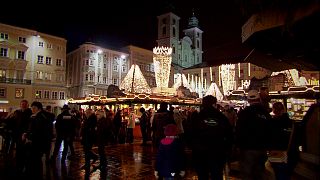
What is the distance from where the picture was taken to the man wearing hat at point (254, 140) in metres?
4.44

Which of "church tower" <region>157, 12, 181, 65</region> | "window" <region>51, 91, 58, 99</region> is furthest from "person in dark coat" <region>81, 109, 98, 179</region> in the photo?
"church tower" <region>157, 12, 181, 65</region>

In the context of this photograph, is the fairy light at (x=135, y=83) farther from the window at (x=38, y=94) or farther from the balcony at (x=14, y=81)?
the window at (x=38, y=94)

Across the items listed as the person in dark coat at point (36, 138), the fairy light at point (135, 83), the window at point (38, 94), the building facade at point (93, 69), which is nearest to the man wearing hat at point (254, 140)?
the person in dark coat at point (36, 138)

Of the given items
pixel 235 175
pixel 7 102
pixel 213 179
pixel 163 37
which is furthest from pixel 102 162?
pixel 163 37

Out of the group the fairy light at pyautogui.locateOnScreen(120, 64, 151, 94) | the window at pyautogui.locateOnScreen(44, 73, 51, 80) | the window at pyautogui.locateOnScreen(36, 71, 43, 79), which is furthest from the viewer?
the window at pyautogui.locateOnScreen(44, 73, 51, 80)

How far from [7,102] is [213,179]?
43.4m

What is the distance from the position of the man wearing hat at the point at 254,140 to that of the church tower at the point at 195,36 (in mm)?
78285

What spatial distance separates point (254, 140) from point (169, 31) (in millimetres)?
66549

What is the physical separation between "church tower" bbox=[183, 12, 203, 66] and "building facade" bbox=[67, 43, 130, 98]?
27.8 metres

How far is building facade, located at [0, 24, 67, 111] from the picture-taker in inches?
1704

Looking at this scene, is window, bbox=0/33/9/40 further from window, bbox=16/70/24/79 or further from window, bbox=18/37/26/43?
window, bbox=16/70/24/79

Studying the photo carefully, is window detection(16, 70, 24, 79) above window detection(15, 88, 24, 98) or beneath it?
above

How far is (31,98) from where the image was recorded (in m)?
45.9

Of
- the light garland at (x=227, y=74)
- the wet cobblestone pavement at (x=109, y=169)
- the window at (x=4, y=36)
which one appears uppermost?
the window at (x=4, y=36)
